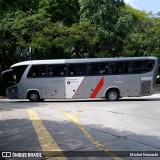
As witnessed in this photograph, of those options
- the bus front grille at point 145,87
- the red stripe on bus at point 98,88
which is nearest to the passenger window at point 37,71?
the red stripe on bus at point 98,88

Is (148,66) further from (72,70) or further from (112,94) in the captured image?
(72,70)

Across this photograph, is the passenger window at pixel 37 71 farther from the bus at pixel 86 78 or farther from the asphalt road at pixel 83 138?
the asphalt road at pixel 83 138

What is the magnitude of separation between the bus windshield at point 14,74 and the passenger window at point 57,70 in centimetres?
178

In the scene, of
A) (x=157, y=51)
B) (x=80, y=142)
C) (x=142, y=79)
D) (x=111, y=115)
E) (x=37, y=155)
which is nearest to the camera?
(x=37, y=155)

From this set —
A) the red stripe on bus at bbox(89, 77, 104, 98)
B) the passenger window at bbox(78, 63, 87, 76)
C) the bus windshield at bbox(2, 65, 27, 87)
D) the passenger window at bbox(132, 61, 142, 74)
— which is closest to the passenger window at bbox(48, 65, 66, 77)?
the passenger window at bbox(78, 63, 87, 76)

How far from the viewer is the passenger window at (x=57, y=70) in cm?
1988

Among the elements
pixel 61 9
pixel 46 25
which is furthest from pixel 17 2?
pixel 61 9

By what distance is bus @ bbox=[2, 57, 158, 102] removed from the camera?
19.4 m

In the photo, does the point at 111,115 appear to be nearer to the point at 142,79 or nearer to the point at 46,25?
the point at 142,79

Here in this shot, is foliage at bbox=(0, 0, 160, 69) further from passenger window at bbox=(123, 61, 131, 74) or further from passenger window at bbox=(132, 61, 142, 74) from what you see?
passenger window at bbox=(132, 61, 142, 74)

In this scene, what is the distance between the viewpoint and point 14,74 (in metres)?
20.4

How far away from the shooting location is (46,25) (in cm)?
2914

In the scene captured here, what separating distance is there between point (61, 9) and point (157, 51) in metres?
11.1

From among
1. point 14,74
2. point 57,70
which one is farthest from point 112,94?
point 14,74
